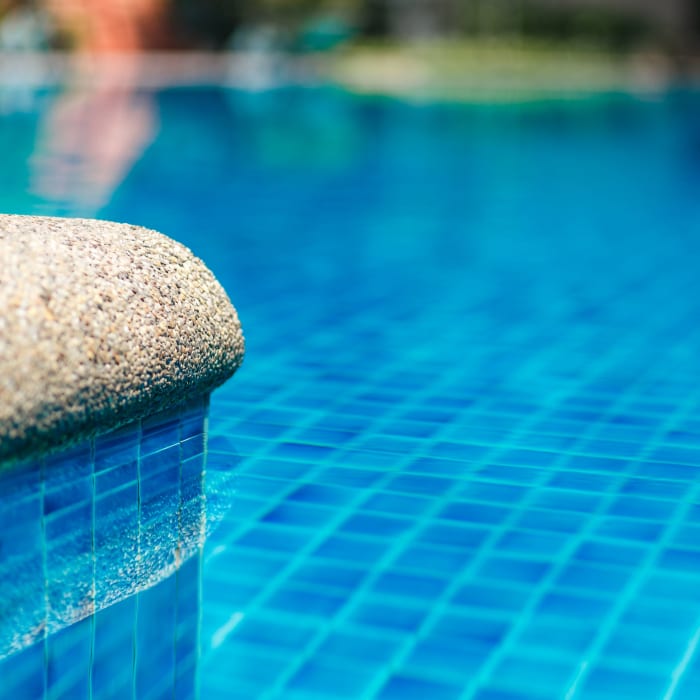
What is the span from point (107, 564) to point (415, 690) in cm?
81

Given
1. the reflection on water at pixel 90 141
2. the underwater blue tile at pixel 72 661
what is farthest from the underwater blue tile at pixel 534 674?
the reflection on water at pixel 90 141

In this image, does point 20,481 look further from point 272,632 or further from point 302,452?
point 302,452

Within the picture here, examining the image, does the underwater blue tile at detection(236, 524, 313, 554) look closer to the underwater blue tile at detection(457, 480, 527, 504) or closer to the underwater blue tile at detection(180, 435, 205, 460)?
the underwater blue tile at detection(457, 480, 527, 504)

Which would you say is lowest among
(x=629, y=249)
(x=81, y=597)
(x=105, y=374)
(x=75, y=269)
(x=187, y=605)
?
(x=629, y=249)

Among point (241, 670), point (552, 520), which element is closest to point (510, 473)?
point (552, 520)

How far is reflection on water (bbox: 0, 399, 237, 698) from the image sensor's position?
1.89 m

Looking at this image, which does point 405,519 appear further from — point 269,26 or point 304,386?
point 269,26

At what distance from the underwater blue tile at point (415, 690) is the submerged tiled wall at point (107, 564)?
0.43 m

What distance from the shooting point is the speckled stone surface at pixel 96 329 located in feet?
5.77

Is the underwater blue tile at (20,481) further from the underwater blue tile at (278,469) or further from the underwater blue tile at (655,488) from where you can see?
the underwater blue tile at (655,488)

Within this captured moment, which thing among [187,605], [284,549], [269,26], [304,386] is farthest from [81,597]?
[269,26]

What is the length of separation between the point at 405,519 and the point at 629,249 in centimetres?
528

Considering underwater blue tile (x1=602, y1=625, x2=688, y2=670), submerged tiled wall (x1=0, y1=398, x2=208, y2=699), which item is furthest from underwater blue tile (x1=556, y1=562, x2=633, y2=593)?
submerged tiled wall (x1=0, y1=398, x2=208, y2=699)

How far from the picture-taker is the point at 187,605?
2352mm
